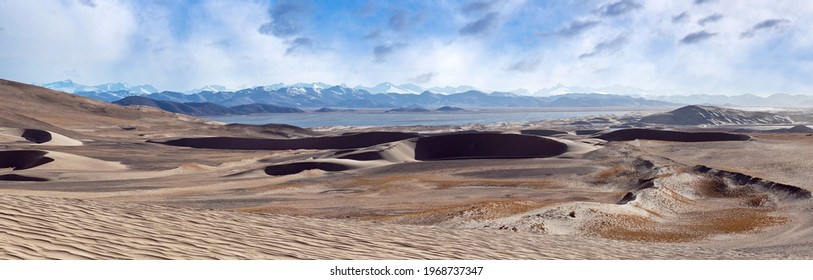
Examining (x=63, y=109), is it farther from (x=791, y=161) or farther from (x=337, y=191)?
(x=791, y=161)

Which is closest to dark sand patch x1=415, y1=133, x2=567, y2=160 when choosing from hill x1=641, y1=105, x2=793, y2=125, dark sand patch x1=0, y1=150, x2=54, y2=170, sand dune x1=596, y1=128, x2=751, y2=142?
sand dune x1=596, y1=128, x2=751, y2=142

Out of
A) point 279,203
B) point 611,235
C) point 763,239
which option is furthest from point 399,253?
point 279,203

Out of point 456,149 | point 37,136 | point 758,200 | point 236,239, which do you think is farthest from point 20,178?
point 37,136

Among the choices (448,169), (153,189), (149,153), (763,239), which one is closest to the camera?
(763,239)

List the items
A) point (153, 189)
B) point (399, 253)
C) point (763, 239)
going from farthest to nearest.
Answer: point (153, 189), point (763, 239), point (399, 253)

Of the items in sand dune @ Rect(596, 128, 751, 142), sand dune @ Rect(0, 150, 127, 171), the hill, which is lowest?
sand dune @ Rect(0, 150, 127, 171)

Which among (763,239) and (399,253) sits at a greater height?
(399,253)

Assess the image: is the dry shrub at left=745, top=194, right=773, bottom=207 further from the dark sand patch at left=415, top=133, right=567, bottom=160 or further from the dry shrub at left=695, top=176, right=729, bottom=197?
the dark sand patch at left=415, top=133, right=567, bottom=160
